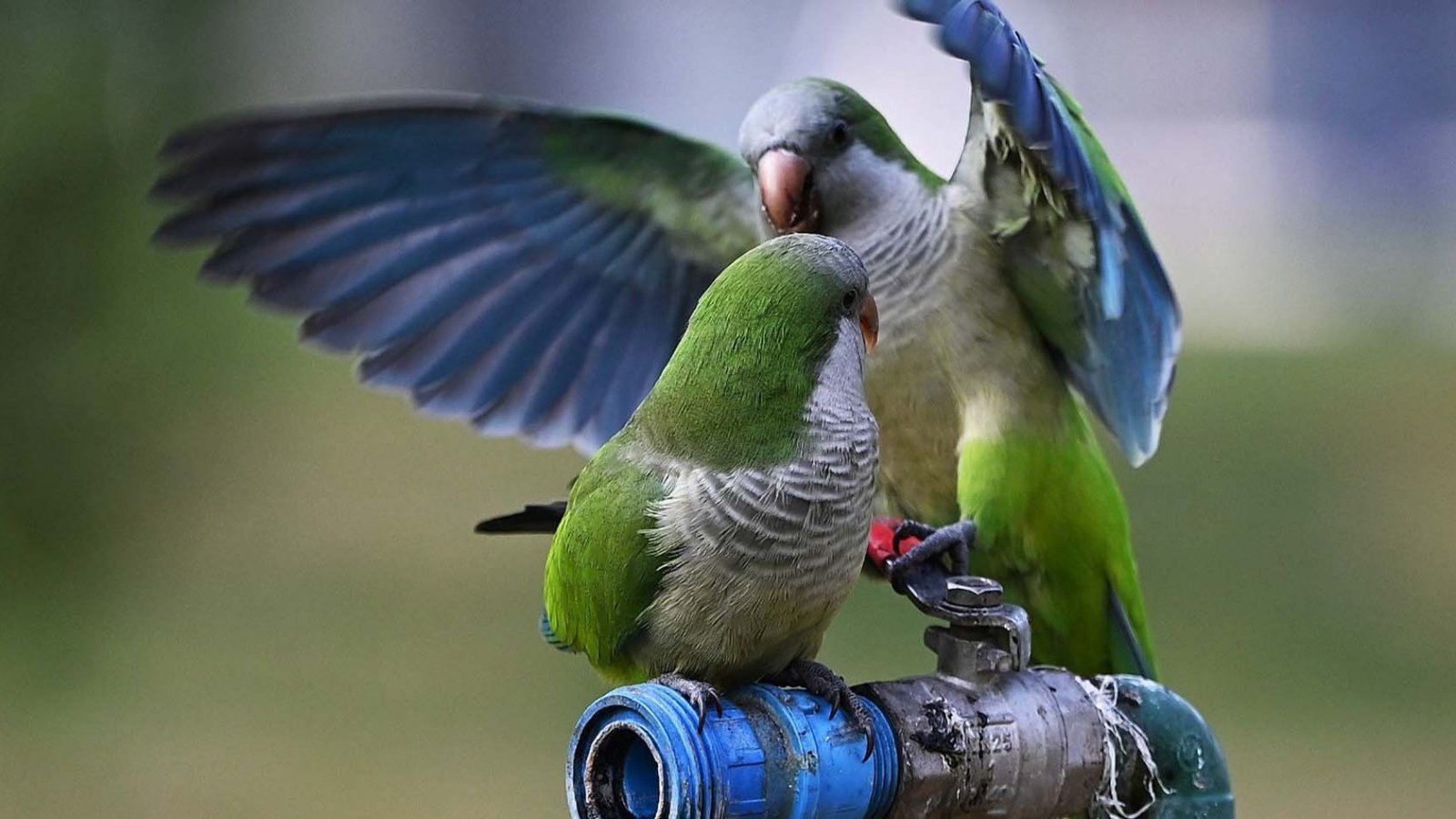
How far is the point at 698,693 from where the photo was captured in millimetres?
977

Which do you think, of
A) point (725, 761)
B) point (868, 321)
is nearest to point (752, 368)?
point (868, 321)

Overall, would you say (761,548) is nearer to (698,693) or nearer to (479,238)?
(698,693)

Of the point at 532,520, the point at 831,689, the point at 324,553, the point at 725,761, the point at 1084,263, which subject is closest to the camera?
the point at 725,761

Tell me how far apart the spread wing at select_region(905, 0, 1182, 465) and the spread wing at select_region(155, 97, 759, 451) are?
28 centimetres

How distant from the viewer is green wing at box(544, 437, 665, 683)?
101 centimetres

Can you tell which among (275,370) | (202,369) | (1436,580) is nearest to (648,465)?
(202,369)

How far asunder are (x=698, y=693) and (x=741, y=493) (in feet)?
0.43

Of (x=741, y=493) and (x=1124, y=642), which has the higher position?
(x=741, y=493)

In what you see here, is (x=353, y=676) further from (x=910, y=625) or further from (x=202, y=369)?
(x=910, y=625)

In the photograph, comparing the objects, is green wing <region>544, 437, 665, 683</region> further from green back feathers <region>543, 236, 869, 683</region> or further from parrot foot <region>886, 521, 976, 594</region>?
parrot foot <region>886, 521, 976, 594</region>

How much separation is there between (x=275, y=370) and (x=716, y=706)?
4770mm

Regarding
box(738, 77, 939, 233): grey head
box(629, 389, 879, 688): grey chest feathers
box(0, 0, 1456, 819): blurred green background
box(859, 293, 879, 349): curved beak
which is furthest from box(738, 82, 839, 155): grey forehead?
box(0, 0, 1456, 819): blurred green background

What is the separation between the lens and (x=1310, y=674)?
402 centimetres

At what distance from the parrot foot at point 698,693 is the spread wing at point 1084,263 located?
0.60m
